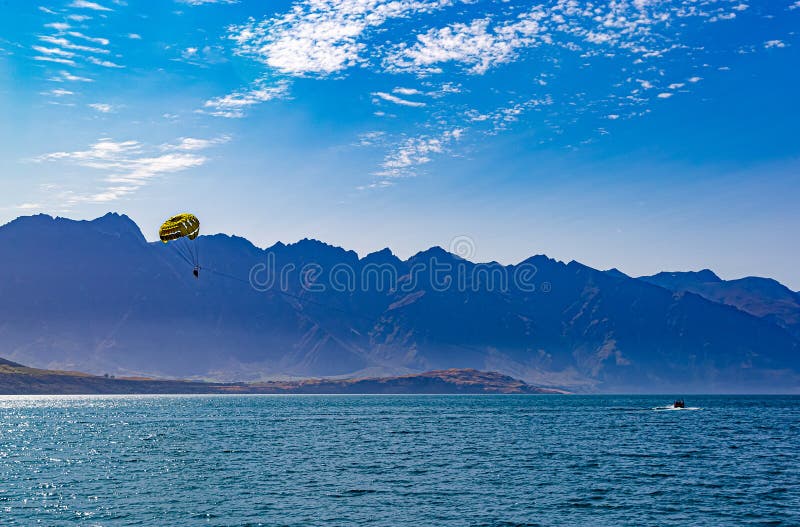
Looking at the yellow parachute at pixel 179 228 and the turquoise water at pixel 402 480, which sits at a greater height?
the yellow parachute at pixel 179 228

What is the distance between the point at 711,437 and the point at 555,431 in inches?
1195

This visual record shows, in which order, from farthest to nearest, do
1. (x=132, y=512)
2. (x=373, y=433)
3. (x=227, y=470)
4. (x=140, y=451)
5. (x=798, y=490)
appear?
(x=373, y=433) < (x=140, y=451) < (x=227, y=470) < (x=798, y=490) < (x=132, y=512)

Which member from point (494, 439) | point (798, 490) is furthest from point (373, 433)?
point (798, 490)

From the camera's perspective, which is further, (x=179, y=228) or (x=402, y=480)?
(x=179, y=228)

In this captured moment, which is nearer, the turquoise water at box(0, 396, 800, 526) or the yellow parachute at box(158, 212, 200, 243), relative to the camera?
the turquoise water at box(0, 396, 800, 526)

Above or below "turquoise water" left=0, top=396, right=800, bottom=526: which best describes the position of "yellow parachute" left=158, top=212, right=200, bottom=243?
above

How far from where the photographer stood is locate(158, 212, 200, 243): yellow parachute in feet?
383

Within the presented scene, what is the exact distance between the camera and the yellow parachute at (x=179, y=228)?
11662cm

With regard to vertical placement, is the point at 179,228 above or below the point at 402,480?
above

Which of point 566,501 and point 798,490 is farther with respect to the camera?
point 798,490

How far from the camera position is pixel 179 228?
116688 mm

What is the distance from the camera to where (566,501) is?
6619 centimetres

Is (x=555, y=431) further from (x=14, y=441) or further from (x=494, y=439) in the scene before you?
(x=14, y=441)

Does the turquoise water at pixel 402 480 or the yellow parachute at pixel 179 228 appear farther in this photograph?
the yellow parachute at pixel 179 228
